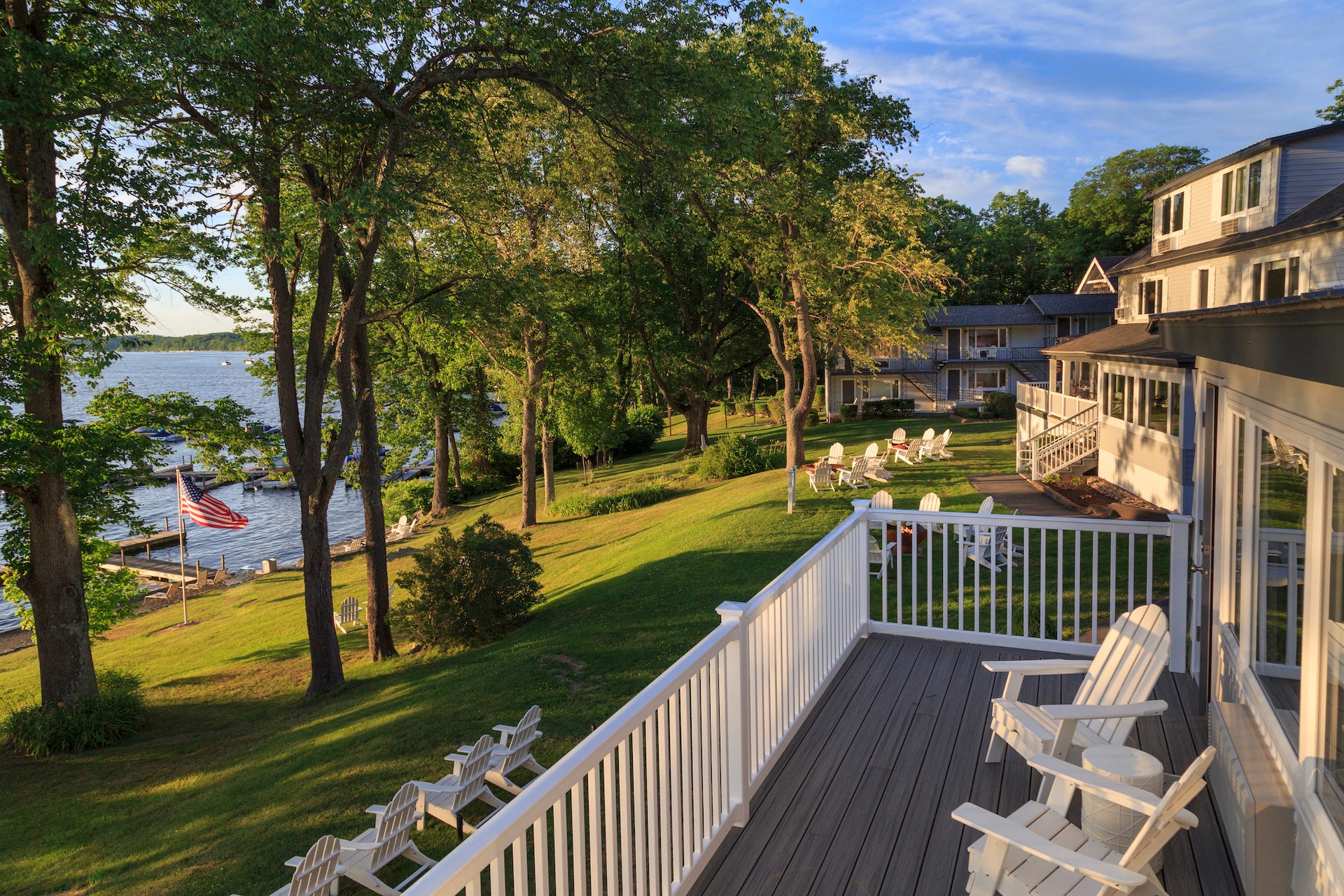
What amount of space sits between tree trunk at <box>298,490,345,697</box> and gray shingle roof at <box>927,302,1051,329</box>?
135 feet

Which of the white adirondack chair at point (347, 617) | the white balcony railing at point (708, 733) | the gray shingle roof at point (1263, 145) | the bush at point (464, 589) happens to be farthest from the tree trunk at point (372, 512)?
the gray shingle roof at point (1263, 145)

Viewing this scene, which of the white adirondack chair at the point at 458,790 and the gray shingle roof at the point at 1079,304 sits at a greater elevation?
the gray shingle roof at the point at 1079,304

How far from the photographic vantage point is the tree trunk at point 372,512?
15.5 m

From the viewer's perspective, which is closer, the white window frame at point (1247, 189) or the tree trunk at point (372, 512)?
the tree trunk at point (372, 512)

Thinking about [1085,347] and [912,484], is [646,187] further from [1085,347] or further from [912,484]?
[1085,347]

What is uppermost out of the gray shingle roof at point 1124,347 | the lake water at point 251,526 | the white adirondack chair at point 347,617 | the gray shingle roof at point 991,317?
the gray shingle roof at point 991,317

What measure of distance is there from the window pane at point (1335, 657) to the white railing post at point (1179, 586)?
3.54 meters

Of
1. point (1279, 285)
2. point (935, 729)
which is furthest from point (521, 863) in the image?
point (1279, 285)

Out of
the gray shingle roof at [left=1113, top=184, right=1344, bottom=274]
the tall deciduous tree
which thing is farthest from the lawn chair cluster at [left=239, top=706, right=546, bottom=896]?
the gray shingle roof at [left=1113, top=184, right=1344, bottom=274]

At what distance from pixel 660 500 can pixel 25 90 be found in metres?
19.0

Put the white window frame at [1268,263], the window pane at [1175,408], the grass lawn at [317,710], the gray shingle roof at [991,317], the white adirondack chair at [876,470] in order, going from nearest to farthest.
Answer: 1. the grass lawn at [317,710]
2. the window pane at [1175,408]
3. the white window frame at [1268,263]
4. the white adirondack chair at [876,470]
5. the gray shingle roof at [991,317]

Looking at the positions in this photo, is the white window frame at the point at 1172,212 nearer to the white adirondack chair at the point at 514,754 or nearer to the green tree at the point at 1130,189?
the white adirondack chair at the point at 514,754

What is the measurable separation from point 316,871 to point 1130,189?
205 feet

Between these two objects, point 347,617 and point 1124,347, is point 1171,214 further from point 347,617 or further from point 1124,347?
point 347,617
